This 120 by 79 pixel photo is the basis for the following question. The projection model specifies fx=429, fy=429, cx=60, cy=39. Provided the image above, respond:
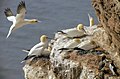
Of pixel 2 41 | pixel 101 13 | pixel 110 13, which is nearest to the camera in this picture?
pixel 110 13

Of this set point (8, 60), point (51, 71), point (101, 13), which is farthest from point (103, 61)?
point (8, 60)

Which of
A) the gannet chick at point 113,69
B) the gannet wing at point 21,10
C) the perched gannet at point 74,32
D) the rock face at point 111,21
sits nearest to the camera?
the rock face at point 111,21

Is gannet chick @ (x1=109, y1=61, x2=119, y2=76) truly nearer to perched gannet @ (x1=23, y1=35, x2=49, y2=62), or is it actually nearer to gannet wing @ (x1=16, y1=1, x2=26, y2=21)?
perched gannet @ (x1=23, y1=35, x2=49, y2=62)

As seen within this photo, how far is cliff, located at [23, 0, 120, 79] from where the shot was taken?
6500mm

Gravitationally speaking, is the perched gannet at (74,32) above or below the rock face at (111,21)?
below

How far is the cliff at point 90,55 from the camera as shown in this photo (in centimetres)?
650

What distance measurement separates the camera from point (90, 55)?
786cm

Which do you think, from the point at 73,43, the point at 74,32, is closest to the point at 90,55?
the point at 73,43

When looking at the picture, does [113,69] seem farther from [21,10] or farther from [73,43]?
[21,10]

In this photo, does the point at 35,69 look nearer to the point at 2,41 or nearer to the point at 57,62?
the point at 57,62

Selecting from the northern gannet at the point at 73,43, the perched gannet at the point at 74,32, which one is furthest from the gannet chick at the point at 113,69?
the perched gannet at the point at 74,32

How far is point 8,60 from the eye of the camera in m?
15.1

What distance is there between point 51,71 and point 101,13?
236 centimetres

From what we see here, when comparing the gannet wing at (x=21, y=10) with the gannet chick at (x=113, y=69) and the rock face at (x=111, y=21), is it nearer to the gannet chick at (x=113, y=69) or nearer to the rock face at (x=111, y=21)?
the rock face at (x=111, y=21)
